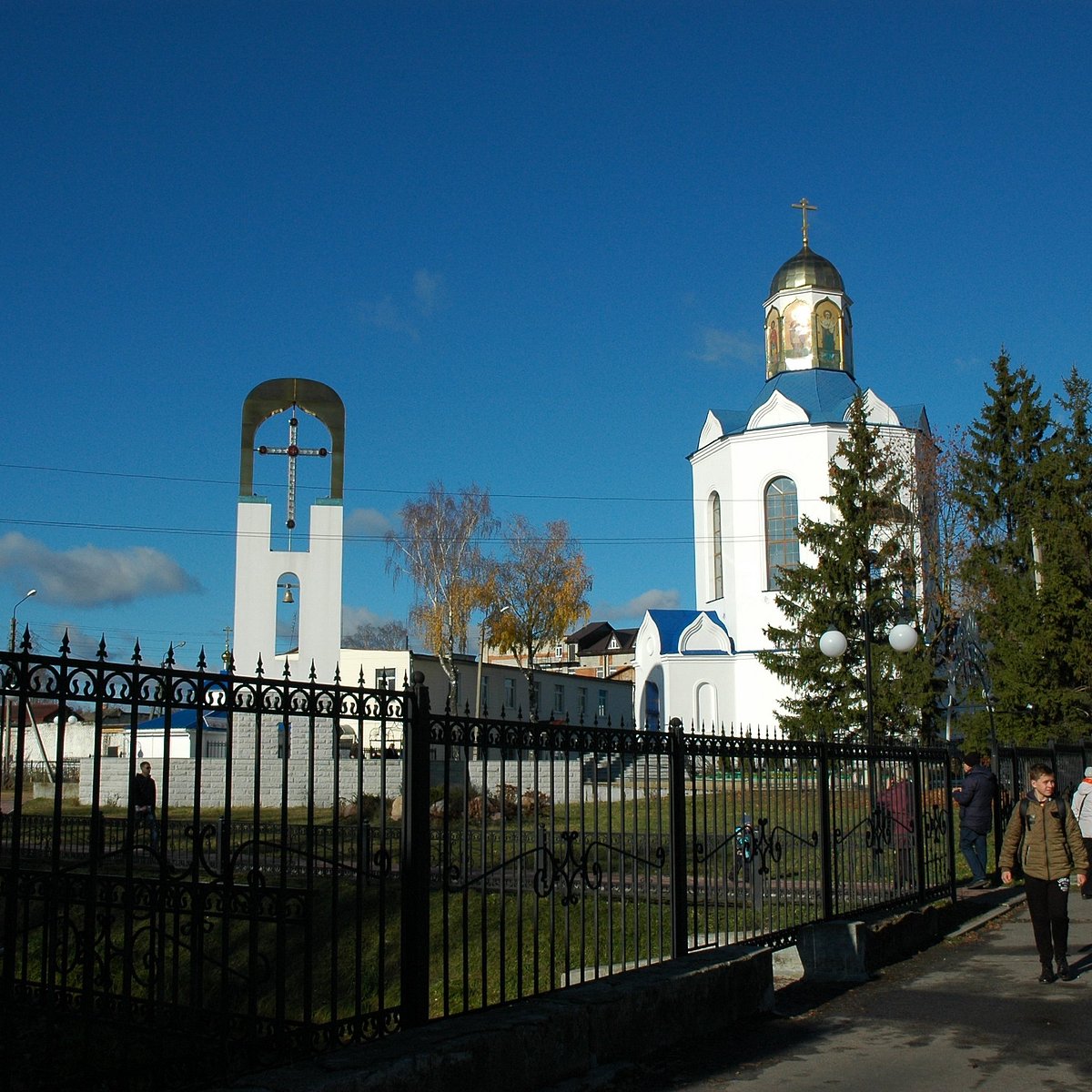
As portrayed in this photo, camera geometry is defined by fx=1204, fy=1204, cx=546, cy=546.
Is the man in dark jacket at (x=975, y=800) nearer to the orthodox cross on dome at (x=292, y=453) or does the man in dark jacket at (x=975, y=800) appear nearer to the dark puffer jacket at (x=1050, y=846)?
the dark puffer jacket at (x=1050, y=846)

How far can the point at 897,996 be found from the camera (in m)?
9.20

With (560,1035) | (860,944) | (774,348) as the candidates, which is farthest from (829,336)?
(560,1035)

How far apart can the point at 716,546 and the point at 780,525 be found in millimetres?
2643

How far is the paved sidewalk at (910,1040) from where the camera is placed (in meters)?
6.68

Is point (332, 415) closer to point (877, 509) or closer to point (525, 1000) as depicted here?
point (877, 509)

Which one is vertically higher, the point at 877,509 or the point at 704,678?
the point at 877,509

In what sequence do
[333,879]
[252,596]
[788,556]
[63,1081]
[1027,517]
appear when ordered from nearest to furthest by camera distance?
[63,1081] → [333,879] → [252,596] → [1027,517] → [788,556]

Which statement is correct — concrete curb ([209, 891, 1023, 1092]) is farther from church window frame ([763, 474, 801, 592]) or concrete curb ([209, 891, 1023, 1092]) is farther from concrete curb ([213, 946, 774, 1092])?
church window frame ([763, 474, 801, 592])

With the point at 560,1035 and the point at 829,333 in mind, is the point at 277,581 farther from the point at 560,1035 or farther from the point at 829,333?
the point at 560,1035

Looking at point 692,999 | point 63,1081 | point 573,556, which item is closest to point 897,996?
point 692,999

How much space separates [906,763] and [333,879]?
8.25 metres

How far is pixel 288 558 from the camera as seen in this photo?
30.9 m

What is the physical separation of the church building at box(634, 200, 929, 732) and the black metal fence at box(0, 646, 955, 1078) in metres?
26.4

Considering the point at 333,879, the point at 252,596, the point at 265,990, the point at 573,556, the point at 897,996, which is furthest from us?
the point at 573,556
